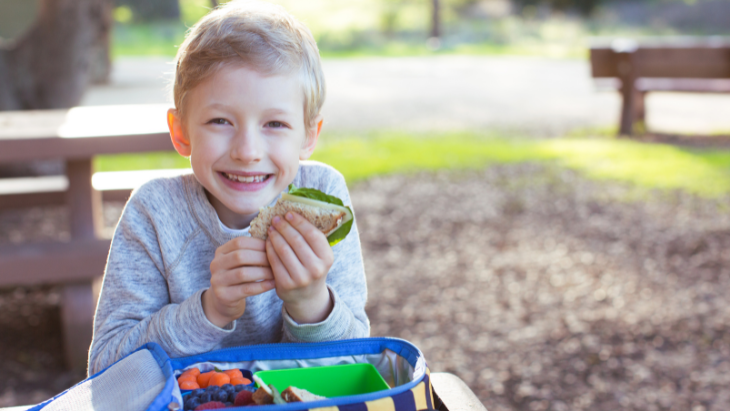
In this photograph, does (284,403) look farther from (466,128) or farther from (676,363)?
(466,128)

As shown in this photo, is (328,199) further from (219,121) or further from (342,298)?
(342,298)

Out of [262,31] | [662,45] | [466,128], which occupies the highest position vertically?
[262,31]

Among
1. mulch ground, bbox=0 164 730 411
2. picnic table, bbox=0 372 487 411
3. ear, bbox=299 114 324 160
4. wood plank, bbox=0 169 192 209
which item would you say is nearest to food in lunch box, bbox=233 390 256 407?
picnic table, bbox=0 372 487 411

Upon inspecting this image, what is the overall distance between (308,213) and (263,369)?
0.29 m

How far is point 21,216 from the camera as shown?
19.1 feet

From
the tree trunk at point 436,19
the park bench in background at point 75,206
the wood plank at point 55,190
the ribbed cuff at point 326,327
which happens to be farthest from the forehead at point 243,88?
the tree trunk at point 436,19

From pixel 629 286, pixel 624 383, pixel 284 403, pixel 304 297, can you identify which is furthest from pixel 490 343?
pixel 284 403

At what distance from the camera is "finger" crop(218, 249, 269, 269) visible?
1132 mm

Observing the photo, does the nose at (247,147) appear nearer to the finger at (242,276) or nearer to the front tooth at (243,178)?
the front tooth at (243,178)

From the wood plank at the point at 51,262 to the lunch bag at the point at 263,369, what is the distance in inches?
90.6

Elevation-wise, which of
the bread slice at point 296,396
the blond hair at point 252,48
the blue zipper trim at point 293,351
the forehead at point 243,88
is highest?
the blond hair at point 252,48

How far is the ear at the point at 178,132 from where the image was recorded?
1390mm

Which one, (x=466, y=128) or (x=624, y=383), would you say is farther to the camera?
(x=466, y=128)

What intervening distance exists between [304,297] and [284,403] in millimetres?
329
